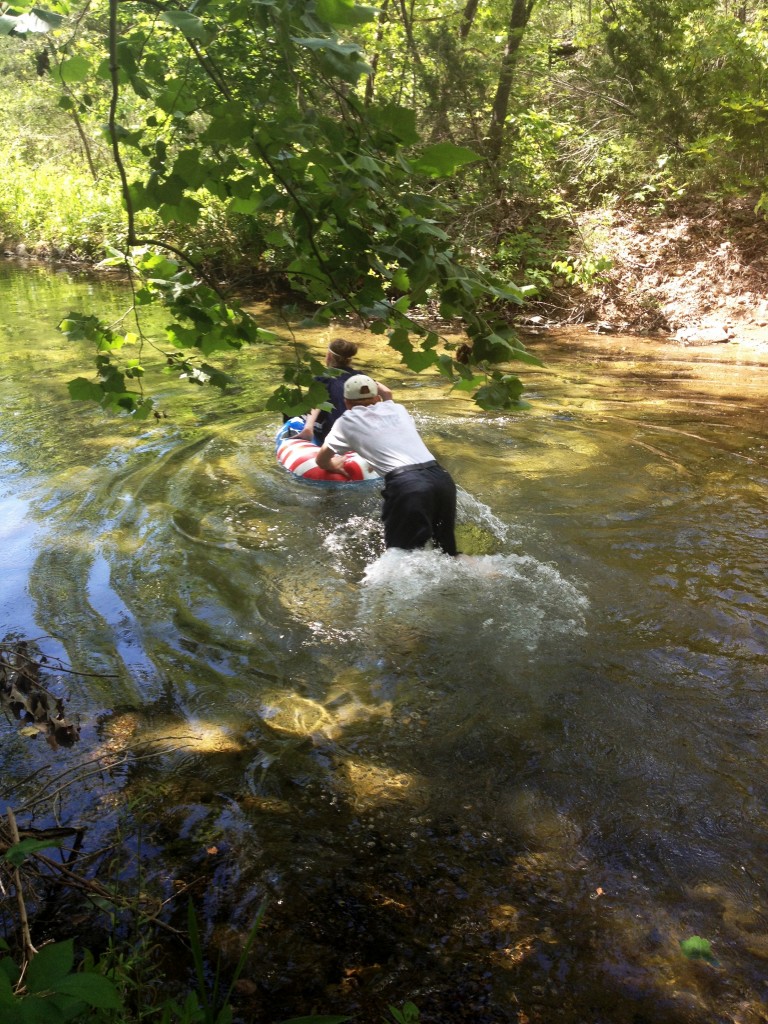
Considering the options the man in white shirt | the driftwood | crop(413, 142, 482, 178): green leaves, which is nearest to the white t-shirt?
the man in white shirt

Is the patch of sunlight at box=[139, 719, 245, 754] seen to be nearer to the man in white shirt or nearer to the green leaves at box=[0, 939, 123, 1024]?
the green leaves at box=[0, 939, 123, 1024]

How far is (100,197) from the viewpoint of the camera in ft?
77.8

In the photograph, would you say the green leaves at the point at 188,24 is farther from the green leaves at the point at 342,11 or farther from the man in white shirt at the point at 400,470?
the man in white shirt at the point at 400,470

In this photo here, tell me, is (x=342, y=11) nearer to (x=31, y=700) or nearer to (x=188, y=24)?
(x=188, y=24)

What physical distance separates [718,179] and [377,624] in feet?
45.7

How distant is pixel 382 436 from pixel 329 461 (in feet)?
5.31

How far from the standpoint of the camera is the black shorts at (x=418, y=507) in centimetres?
548

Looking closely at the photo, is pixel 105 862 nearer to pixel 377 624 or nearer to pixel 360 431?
pixel 377 624

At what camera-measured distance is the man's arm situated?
22.8ft

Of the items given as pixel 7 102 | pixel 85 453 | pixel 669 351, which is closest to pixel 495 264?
pixel 669 351

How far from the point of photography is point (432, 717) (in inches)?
161

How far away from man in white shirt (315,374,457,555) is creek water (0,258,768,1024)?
27cm

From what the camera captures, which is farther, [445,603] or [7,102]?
[7,102]

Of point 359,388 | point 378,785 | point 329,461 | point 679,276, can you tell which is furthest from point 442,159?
point 679,276
